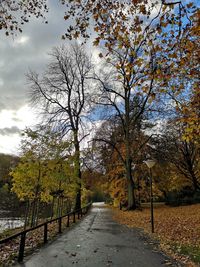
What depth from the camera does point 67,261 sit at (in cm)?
737

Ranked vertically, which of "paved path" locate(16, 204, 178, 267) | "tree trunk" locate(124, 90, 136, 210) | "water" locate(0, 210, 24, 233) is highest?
"tree trunk" locate(124, 90, 136, 210)

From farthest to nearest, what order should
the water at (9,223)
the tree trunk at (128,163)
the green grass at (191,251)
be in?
the tree trunk at (128,163), the water at (9,223), the green grass at (191,251)

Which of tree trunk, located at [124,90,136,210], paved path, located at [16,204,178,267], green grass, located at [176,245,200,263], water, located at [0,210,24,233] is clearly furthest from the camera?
tree trunk, located at [124,90,136,210]

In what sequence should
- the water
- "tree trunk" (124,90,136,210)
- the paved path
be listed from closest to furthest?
1. the paved path
2. the water
3. "tree trunk" (124,90,136,210)

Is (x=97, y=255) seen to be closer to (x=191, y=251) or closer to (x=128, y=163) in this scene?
(x=191, y=251)

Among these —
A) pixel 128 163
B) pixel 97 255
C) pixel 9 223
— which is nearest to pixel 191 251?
pixel 97 255

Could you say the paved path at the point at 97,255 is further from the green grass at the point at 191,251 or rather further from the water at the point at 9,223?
the water at the point at 9,223

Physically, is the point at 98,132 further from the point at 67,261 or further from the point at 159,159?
the point at 67,261

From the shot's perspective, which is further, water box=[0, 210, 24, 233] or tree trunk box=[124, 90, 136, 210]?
tree trunk box=[124, 90, 136, 210]

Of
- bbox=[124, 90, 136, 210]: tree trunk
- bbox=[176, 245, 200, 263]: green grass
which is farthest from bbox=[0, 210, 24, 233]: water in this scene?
bbox=[176, 245, 200, 263]: green grass

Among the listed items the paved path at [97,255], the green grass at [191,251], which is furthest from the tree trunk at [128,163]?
the green grass at [191,251]

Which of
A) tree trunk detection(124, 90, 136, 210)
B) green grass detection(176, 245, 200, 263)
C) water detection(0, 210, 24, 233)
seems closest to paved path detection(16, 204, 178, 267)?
green grass detection(176, 245, 200, 263)

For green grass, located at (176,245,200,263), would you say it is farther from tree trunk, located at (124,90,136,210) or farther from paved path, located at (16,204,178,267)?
tree trunk, located at (124,90,136,210)

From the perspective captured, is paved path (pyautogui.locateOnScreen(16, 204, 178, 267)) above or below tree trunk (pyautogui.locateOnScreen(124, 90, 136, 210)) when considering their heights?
below
